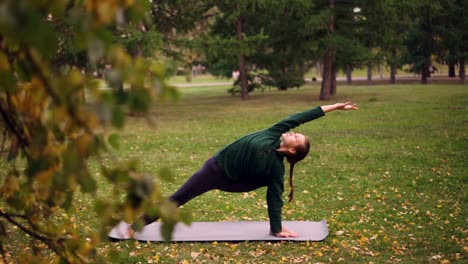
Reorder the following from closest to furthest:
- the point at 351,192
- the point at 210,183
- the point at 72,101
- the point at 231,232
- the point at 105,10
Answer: the point at 105,10
the point at 72,101
the point at 210,183
the point at 231,232
the point at 351,192

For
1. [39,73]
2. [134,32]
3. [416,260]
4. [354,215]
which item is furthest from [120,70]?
[134,32]

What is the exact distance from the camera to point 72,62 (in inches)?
907

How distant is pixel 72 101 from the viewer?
1736 mm

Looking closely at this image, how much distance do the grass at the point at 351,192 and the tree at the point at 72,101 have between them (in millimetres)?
199

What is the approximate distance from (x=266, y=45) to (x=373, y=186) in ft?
74.0

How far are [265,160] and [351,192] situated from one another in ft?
10.9

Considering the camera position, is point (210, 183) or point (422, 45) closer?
point (210, 183)

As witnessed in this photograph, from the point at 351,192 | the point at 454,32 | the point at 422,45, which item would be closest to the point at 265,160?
the point at 351,192

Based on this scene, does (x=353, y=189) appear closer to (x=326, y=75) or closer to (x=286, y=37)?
(x=326, y=75)

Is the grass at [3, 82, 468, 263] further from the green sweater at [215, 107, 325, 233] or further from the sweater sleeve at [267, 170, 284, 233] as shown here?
the green sweater at [215, 107, 325, 233]

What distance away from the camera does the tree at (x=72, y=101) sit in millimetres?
1554

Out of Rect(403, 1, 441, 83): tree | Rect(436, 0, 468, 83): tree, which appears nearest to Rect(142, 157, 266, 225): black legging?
Rect(436, 0, 468, 83): tree

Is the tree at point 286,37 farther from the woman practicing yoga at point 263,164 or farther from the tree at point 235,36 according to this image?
the woman practicing yoga at point 263,164

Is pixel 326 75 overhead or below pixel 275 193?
overhead
